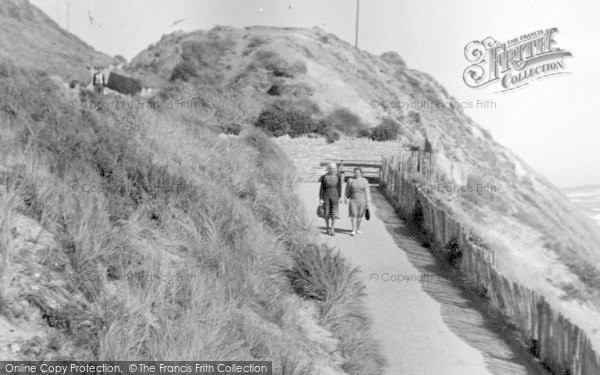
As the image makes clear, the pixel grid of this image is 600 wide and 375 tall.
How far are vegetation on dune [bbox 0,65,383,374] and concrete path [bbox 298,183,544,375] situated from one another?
1.56 ft

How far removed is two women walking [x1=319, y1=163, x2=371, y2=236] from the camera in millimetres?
13891

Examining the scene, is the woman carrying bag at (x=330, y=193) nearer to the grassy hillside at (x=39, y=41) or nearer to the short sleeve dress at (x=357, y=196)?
the short sleeve dress at (x=357, y=196)

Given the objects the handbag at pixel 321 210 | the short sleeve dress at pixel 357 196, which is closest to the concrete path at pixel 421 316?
the handbag at pixel 321 210

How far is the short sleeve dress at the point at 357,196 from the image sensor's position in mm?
14203

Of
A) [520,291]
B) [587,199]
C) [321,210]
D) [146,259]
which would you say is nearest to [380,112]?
[321,210]

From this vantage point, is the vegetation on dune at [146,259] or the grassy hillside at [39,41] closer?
the vegetation on dune at [146,259]

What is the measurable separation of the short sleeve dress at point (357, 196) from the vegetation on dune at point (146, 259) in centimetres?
239

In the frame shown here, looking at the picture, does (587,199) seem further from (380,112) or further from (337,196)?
(337,196)

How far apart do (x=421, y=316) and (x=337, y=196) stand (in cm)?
454

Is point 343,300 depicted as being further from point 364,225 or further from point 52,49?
point 52,49

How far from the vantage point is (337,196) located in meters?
13.9

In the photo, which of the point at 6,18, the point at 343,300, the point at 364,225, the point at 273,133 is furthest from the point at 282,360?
the point at 6,18

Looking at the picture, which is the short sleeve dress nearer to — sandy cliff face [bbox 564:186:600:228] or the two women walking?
the two women walking

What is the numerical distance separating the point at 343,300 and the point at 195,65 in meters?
44.1
